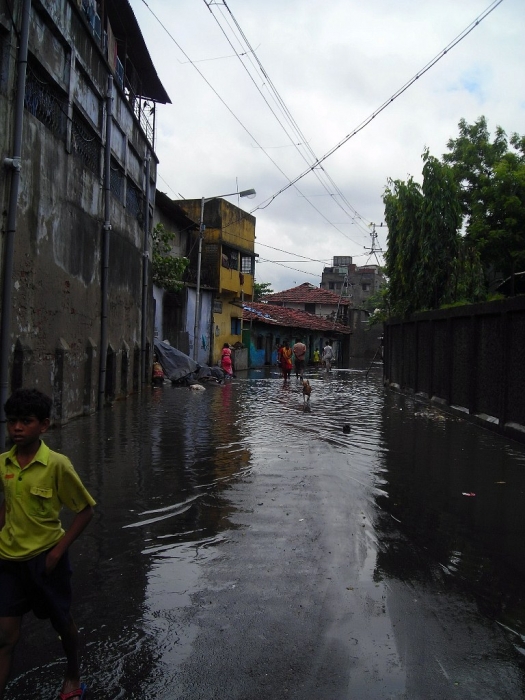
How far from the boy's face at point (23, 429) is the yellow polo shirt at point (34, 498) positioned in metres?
0.08

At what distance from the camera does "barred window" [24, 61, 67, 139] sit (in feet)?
32.6

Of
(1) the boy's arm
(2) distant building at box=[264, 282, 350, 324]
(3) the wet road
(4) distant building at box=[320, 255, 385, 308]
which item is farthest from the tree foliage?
(4) distant building at box=[320, 255, 385, 308]

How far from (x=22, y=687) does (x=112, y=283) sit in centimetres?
1363

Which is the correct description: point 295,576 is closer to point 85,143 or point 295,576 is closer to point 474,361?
point 474,361

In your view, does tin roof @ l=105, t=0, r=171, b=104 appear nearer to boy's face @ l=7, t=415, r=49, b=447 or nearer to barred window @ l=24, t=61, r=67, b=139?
barred window @ l=24, t=61, r=67, b=139

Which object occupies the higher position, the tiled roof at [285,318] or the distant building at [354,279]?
the distant building at [354,279]

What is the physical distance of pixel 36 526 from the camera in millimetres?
3117

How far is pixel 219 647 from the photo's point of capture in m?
3.63

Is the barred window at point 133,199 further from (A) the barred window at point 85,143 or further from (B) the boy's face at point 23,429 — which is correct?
(B) the boy's face at point 23,429

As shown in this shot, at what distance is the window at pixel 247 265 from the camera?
131ft

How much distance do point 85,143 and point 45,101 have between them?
2.80 m

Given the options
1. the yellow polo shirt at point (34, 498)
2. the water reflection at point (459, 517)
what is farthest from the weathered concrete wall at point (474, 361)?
the yellow polo shirt at point (34, 498)

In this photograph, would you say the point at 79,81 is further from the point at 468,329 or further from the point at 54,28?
the point at 468,329

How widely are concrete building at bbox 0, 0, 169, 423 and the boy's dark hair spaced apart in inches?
220
